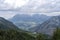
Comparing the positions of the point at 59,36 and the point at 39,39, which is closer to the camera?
the point at 59,36

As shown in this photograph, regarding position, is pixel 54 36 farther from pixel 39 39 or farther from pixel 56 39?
pixel 39 39

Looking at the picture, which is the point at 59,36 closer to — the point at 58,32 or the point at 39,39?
the point at 58,32

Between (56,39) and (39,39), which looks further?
(39,39)

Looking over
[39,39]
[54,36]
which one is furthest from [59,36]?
[39,39]

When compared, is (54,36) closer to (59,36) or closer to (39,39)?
(59,36)

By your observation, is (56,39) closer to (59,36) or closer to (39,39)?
(59,36)
